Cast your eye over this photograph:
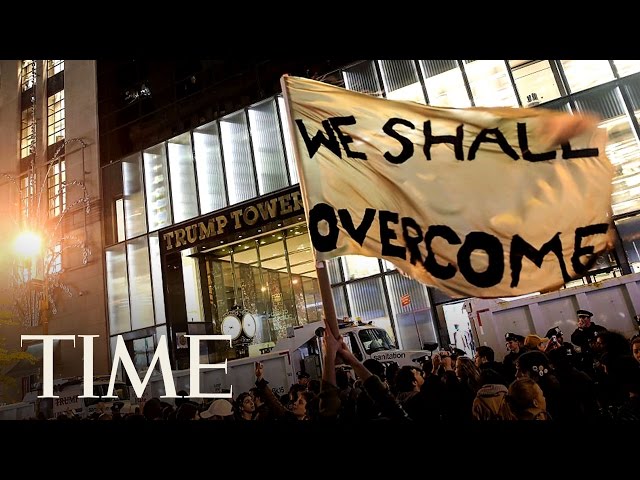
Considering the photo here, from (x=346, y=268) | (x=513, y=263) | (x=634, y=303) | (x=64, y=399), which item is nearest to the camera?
(x=513, y=263)

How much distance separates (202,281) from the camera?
22359 millimetres

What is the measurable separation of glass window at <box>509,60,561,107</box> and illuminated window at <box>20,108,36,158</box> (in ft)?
89.9

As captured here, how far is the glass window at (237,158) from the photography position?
2073 centimetres

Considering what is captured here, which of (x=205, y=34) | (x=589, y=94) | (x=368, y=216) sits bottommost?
(x=368, y=216)

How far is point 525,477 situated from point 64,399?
16540 mm

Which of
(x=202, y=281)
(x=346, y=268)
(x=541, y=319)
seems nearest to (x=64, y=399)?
(x=202, y=281)

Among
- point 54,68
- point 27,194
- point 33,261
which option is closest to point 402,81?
point 33,261

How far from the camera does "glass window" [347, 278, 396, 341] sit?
1758 cm

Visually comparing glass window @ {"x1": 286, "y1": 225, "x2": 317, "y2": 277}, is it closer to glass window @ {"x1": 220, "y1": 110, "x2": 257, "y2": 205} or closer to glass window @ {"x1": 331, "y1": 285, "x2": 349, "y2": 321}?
glass window @ {"x1": 220, "y1": 110, "x2": 257, "y2": 205}

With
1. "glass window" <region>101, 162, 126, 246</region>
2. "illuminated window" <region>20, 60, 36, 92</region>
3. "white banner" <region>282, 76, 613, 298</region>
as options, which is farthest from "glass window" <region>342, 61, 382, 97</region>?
"illuminated window" <region>20, 60, 36, 92</region>

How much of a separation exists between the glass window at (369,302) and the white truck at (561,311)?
4653 mm

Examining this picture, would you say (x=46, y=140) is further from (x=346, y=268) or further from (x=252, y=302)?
(x=346, y=268)

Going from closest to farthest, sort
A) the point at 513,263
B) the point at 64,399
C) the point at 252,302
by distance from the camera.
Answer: the point at 513,263
the point at 64,399
the point at 252,302

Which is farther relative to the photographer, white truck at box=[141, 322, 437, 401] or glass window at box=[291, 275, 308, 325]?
glass window at box=[291, 275, 308, 325]
